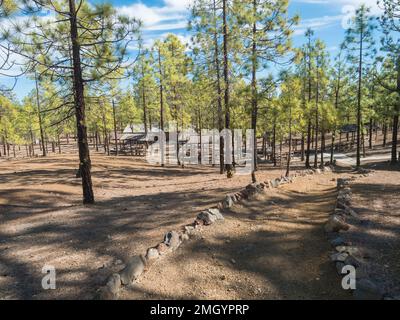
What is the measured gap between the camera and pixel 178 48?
2662cm

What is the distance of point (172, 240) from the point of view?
685cm

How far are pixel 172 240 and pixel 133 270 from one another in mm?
1557

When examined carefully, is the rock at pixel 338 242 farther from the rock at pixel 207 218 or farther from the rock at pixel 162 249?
the rock at pixel 162 249

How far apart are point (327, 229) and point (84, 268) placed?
6.09 meters

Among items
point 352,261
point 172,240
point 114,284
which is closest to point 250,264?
point 172,240

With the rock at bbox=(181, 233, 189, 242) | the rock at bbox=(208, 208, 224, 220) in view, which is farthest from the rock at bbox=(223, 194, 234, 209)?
the rock at bbox=(181, 233, 189, 242)

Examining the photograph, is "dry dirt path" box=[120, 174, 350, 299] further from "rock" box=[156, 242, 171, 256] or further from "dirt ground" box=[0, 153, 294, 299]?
"dirt ground" box=[0, 153, 294, 299]

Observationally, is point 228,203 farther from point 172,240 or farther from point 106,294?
point 106,294

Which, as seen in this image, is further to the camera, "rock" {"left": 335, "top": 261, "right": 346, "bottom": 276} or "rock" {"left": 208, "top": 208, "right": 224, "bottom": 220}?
"rock" {"left": 208, "top": 208, "right": 224, "bottom": 220}

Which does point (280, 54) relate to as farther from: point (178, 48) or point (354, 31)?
point (178, 48)

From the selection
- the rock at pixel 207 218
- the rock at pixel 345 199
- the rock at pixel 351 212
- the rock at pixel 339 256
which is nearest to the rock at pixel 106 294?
the rock at pixel 207 218

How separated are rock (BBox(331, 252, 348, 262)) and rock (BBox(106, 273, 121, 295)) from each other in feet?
14.2

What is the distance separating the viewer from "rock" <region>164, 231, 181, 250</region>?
6749 millimetres

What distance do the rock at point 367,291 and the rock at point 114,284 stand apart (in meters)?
4.00
